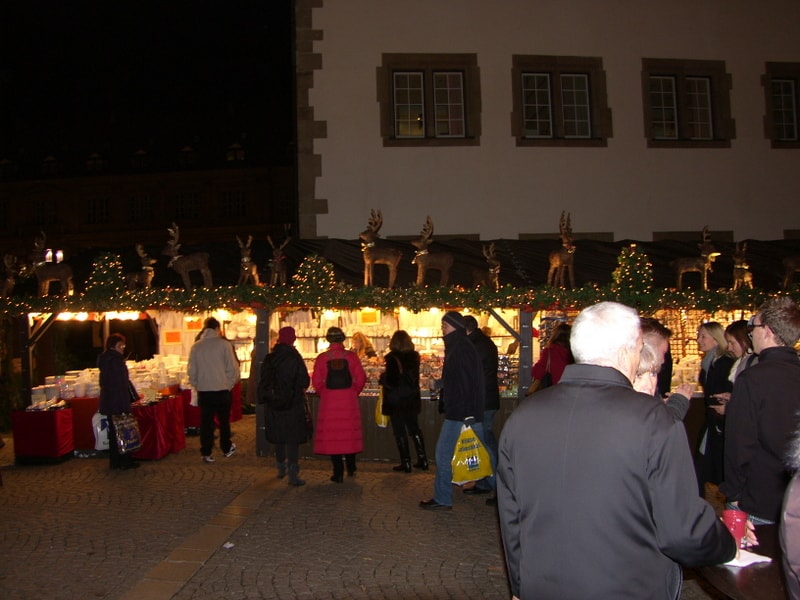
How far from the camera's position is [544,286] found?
34.8 ft

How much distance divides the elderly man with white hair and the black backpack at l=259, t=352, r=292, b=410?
20.7 ft

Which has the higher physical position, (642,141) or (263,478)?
(642,141)

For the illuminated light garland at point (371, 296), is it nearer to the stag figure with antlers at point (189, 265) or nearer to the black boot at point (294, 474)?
the stag figure with antlers at point (189, 265)

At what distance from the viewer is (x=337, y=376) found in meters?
8.96

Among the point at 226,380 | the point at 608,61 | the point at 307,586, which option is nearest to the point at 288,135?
the point at 608,61

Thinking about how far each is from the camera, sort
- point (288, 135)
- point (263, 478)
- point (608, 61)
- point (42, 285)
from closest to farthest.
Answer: point (263, 478)
point (42, 285)
point (608, 61)
point (288, 135)

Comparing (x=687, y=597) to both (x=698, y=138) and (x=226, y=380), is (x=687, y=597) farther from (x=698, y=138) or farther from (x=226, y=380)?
(x=698, y=138)

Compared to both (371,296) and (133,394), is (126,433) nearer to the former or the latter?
(133,394)

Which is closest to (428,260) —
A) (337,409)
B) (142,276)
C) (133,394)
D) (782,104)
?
(337,409)

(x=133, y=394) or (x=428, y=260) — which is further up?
(x=428, y=260)

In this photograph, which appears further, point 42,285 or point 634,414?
point 42,285

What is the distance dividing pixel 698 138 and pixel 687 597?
11226 mm

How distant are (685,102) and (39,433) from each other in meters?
12.5

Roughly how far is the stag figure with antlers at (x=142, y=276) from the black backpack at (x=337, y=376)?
4.09 meters
